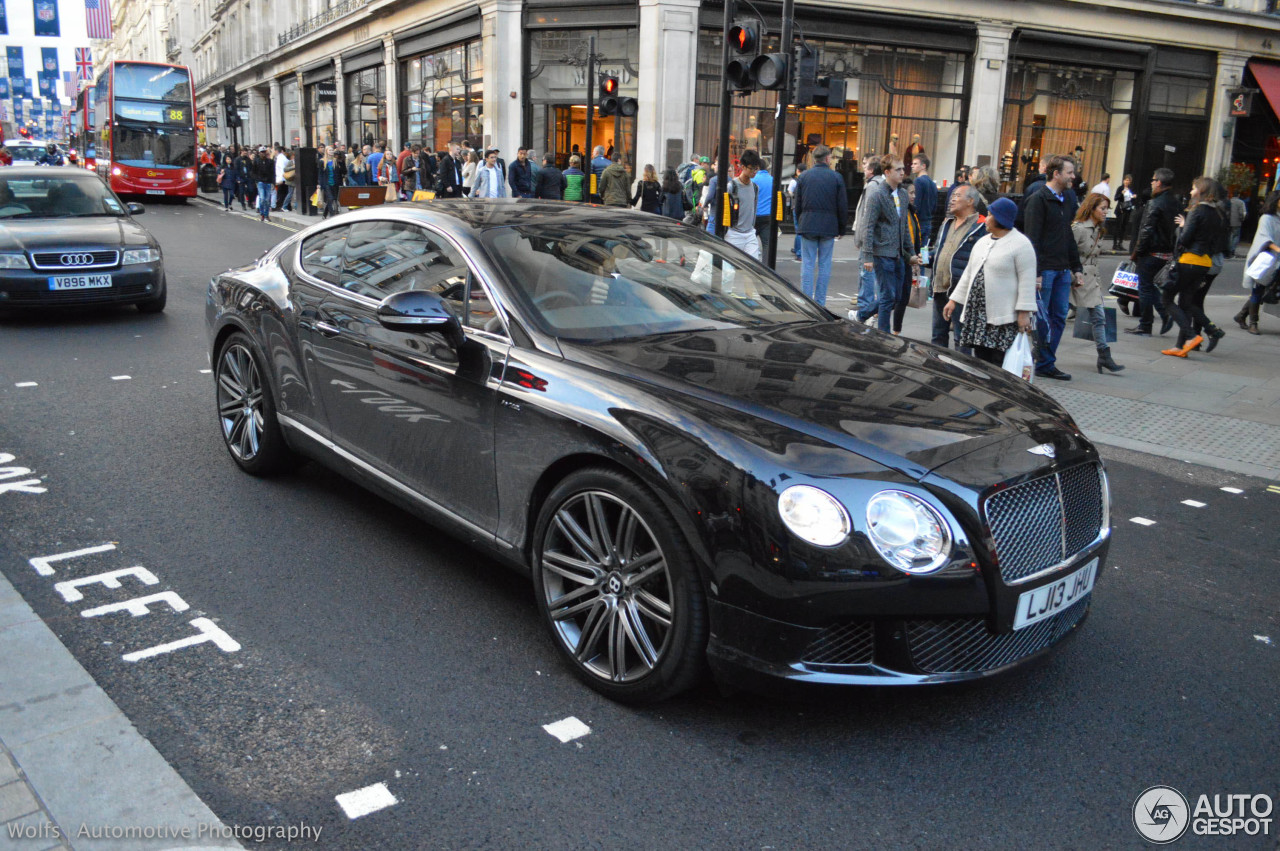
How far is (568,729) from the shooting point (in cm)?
316

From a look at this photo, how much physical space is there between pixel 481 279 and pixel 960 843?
8.41 feet

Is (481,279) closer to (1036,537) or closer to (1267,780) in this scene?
(1036,537)

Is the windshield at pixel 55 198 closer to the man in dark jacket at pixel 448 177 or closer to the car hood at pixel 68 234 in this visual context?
the car hood at pixel 68 234

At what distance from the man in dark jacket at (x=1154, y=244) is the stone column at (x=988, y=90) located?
15.7 metres

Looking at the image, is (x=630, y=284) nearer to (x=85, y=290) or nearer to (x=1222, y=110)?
(x=85, y=290)

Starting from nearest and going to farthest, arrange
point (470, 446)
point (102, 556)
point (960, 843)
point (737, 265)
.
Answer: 1. point (960, 843)
2. point (470, 446)
3. point (102, 556)
4. point (737, 265)

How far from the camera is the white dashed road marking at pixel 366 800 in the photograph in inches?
108

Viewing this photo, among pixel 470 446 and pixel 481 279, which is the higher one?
pixel 481 279

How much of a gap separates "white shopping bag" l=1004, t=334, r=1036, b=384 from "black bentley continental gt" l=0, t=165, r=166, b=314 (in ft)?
27.9

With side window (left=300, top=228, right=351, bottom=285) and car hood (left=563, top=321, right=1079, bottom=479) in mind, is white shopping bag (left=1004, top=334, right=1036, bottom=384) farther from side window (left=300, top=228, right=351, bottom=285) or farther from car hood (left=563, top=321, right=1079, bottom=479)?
side window (left=300, top=228, right=351, bottom=285)

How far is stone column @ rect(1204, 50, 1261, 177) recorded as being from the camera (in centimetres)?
2916

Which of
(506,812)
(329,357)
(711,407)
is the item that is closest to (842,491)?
(711,407)

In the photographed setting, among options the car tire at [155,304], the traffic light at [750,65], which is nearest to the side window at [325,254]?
the car tire at [155,304]

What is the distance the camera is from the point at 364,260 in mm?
4676
